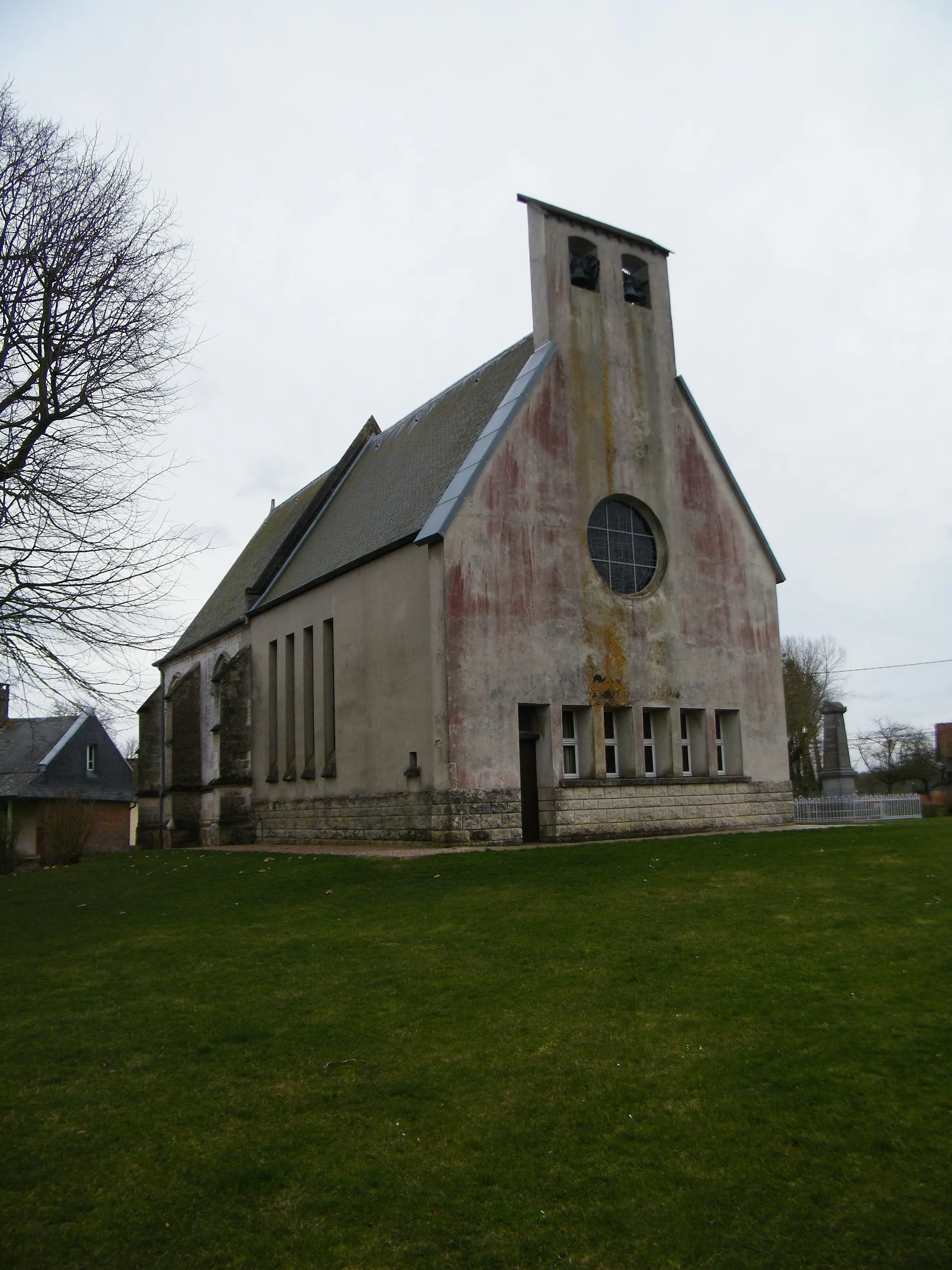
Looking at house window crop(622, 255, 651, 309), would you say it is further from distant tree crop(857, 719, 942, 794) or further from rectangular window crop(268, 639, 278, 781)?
distant tree crop(857, 719, 942, 794)

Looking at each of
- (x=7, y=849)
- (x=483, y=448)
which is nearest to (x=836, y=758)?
(x=483, y=448)

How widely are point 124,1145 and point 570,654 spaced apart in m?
16.5

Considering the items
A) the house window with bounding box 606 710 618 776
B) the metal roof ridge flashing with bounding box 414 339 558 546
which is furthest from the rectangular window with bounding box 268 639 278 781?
the house window with bounding box 606 710 618 776

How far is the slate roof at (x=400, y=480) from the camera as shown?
23.4 m

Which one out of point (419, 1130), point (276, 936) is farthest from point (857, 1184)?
point (276, 936)

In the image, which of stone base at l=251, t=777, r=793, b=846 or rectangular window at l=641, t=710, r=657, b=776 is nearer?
stone base at l=251, t=777, r=793, b=846

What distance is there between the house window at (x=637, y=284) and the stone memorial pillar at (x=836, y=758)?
1690cm

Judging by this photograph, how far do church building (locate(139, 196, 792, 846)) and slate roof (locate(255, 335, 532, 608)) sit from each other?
0.38 ft

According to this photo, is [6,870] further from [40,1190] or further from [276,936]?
[40,1190]

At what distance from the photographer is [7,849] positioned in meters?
25.5

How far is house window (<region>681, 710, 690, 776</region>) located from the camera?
23.8 meters

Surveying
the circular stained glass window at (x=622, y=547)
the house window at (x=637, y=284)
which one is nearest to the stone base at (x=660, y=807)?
the circular stained glass window at (x=622, y=547)

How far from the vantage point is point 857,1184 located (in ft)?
16.2

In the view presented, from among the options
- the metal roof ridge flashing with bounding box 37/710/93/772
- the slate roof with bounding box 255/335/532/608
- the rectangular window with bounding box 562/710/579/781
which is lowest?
the rectangular window with bounding box 562/710/579/781
